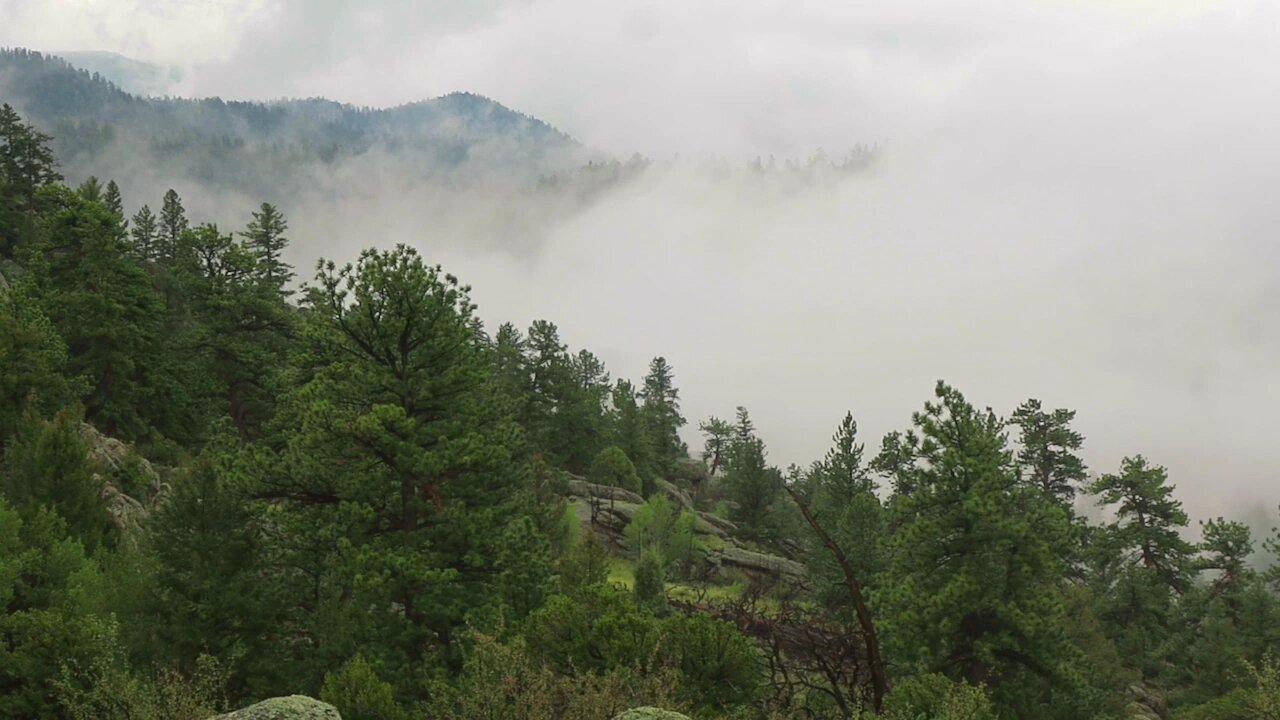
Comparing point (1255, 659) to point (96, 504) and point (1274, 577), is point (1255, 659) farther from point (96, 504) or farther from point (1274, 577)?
point (96, 504)

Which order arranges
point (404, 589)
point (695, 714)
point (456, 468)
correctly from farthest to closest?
point (456, 468)
point (404, 589)
point (695, 714)

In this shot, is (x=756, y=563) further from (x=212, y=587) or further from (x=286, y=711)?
(x=286, y=711)

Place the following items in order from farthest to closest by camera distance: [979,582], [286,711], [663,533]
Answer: [663,533] → [979,582] → [286,711]

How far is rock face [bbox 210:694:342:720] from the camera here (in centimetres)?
946

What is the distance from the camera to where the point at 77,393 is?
37.3 metres

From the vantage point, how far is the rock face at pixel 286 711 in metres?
9.46

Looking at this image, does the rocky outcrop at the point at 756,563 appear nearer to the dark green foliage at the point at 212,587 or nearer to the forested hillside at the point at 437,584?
the forested hillside at the point at 437,584

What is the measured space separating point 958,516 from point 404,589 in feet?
50.5

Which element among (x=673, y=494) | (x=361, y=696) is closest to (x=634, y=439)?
(x=673, y=494)

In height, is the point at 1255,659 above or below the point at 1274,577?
below

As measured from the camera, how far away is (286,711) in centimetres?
957

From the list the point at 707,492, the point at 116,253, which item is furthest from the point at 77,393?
the point at 707,492

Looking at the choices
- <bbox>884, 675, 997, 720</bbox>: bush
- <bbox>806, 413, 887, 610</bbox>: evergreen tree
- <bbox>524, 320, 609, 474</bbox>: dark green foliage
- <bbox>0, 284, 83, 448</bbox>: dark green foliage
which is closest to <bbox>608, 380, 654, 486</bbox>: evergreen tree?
<bbox>524, 320, 609, 474</bbox>: dark green foliage

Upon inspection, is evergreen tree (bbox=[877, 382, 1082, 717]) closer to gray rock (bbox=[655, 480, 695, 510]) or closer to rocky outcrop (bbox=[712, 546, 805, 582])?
rocky outcrop (bbox=[712, 546, 805, 582])
